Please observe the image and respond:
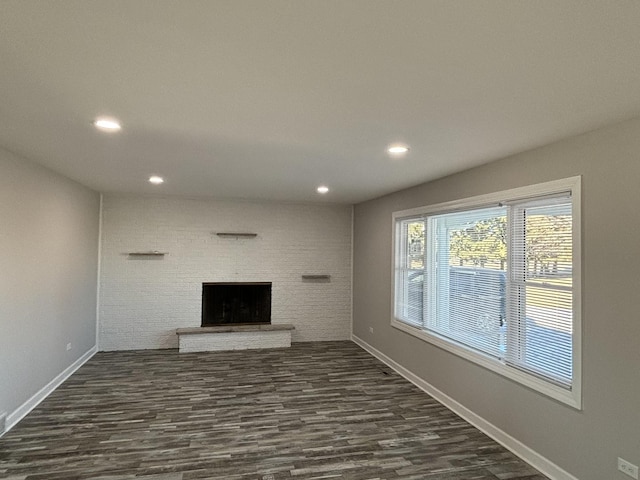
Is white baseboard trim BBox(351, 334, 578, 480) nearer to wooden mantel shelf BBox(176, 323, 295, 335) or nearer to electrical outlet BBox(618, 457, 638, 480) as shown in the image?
electrical outlet BBox(618, 457, 638, 480)

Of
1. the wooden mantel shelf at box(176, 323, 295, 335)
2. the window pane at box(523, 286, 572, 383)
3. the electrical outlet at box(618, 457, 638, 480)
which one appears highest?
the window pane at box(523, 286, 572, 383)

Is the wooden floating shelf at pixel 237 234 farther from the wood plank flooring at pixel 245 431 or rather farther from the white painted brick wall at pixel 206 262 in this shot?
the wood plank flooring at pixel 245 431

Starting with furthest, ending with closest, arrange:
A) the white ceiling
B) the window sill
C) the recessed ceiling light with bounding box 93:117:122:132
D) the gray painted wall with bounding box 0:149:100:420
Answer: the gray painted wall with bounding box 0:149:100:420
the window sill
the recessed ceiling light with bounding box 93:117:122:132
the white ceiling

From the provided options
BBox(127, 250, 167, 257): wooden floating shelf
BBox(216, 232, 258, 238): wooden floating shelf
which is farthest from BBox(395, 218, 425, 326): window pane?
BBox(127, 250, 167, 257): wooden floating shelf

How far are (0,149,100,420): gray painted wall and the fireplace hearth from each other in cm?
181

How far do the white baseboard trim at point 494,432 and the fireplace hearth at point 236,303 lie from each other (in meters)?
2.64

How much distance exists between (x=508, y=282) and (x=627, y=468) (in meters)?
1.44

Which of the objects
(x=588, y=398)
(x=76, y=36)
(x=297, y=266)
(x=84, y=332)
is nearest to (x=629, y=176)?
(x=588, y=398)

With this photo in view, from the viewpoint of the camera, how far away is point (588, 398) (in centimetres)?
248

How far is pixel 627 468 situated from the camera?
2.24 metres

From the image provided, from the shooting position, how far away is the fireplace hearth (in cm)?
637

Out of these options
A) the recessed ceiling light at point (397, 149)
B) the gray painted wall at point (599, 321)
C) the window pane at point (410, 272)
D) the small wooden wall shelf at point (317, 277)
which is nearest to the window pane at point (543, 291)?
the gray painted wall at point (599, 321)

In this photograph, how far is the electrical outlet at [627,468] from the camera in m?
2.19

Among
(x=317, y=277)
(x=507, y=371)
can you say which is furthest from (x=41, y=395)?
(x=507, y=371)
